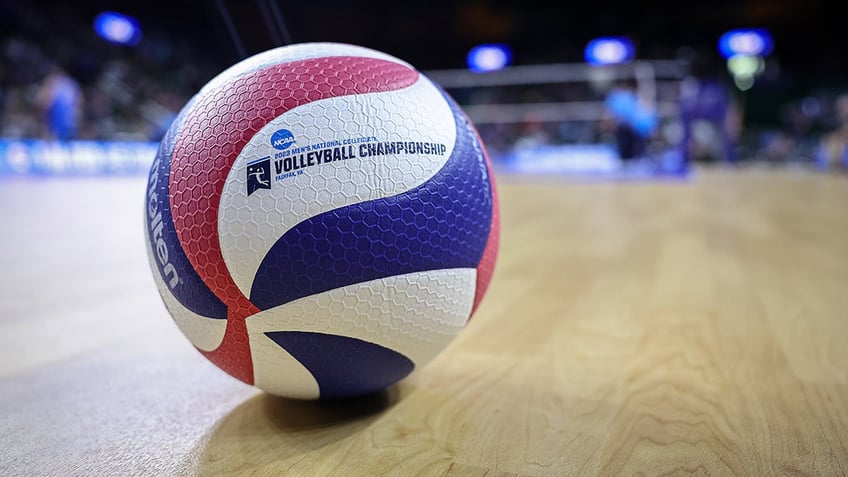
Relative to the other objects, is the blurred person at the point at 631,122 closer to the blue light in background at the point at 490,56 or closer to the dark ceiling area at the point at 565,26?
the dark ceiling area at the point at 565,26

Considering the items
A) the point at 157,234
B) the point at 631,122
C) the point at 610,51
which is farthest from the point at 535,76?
the point at 157,234

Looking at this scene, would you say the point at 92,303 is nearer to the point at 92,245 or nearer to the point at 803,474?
the point at 92,245

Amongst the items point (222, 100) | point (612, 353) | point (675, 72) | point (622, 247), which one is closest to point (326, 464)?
point (222, 100)

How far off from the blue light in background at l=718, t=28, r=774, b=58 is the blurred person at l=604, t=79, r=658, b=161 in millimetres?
10802

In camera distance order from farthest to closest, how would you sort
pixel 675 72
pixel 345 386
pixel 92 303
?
1. pixel 675 72
2. pixel 92 303
3. pixel 345 386

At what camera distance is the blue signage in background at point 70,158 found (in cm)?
880

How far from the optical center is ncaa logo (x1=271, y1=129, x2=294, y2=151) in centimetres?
93

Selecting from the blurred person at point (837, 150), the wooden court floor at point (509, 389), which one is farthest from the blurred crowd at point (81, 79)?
the blurred person at point (837, 150)

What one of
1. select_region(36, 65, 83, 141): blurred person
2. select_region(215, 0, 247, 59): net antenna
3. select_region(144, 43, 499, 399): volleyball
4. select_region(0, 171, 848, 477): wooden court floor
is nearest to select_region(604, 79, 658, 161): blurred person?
select_region(0, 171, 848, 477): wooden court floor

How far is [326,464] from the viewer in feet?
3.00

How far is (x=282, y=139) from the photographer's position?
930 mm

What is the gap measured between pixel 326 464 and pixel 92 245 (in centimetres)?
242

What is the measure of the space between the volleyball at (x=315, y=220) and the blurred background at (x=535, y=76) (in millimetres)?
1914

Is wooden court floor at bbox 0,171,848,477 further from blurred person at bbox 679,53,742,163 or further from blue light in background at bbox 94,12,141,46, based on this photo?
blue light in background at bbox 94,12,141,46
